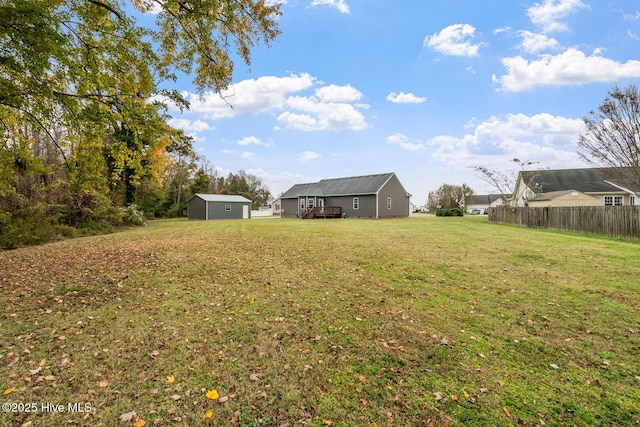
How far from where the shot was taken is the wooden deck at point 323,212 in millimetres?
32500

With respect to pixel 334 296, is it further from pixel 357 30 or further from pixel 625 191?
pixel 625 191

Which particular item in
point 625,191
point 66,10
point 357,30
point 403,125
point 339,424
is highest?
point 357,30

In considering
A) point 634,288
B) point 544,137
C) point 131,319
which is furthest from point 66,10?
Answer: point 544,137

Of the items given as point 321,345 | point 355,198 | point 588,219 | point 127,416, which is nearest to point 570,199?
point 588,219

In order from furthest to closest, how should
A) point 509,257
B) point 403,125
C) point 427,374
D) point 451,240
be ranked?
point 403,125 → point 451,240 → point 509,257 → point 427,374

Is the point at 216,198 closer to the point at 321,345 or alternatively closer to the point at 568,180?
the point at 321,345

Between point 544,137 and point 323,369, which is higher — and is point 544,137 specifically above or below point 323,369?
above

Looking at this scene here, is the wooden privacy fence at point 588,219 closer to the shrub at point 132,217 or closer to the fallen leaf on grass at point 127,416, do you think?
the fallen leaf on grass at point 127,416

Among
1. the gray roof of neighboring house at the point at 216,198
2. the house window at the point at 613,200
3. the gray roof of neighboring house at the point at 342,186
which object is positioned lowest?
the house window at the point at 613,200

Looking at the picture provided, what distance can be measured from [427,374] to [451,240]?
971cm

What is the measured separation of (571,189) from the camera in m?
29.4

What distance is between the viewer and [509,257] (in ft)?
29.0

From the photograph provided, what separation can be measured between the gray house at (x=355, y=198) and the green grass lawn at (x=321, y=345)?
2437cm

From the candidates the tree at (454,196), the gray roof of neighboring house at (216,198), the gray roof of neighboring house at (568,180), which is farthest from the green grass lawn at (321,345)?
the tree at (454,196)
